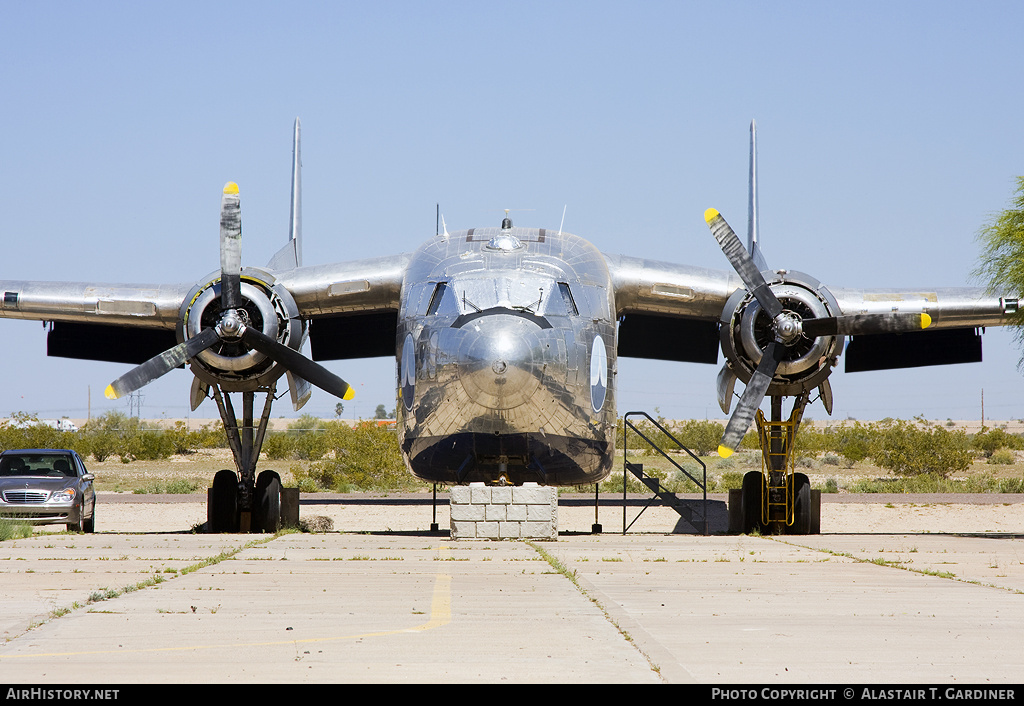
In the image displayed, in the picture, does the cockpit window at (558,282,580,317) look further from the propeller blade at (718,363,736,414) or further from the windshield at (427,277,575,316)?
the propeller blade at (718,363,736,414)

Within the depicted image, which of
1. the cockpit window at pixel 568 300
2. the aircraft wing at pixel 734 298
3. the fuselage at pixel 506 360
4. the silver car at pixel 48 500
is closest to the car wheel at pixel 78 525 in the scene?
the silver car at pixel 48 500

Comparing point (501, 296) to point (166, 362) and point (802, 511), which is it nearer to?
point (166, 362)

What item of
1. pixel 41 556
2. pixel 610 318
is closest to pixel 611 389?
pixel 610 318

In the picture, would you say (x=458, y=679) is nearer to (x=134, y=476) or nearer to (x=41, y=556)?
(x=41, y=556)

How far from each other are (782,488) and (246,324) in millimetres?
9251

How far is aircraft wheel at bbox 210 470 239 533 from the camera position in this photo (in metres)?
19.8

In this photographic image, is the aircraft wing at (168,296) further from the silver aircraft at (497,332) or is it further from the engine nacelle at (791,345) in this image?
the engine nacelle at (791,345)

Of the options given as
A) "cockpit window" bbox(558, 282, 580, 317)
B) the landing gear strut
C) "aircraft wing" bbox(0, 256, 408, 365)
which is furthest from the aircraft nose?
the landing gear strut

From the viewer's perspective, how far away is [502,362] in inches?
603

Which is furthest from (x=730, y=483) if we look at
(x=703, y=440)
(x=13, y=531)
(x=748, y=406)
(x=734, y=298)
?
(x=13, y=531)

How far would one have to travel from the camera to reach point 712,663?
5.91 metres

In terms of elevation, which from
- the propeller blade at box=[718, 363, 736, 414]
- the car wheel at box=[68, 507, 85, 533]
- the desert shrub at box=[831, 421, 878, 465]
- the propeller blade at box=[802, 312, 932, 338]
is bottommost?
the car wheel at box=[68, 507, 85, 533]

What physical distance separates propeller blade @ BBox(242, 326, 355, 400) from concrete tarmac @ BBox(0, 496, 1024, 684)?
3.94 m

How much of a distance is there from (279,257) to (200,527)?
5064 mm
